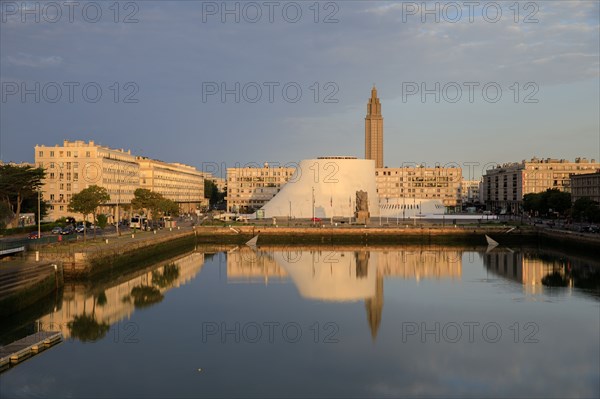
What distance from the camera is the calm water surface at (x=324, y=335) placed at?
15.9 metres

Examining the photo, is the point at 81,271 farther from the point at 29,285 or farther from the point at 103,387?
the point at 103,387

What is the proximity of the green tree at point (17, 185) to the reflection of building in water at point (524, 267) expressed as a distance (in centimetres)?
3335

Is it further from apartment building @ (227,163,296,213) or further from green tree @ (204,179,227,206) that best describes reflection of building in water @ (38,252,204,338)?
green tree @ (204,179,227,206)

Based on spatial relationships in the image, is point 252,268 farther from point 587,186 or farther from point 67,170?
point 587,186

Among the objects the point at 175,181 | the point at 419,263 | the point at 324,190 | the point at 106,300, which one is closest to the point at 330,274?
the point at 419,263

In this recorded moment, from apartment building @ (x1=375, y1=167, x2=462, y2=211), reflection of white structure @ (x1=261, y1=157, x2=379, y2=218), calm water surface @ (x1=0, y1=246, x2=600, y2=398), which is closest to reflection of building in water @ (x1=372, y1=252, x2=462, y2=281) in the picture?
calm water surface @ (x1=0, y1=246, x2=600, y2=398)

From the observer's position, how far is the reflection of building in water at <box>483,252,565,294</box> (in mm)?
33344

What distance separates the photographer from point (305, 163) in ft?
275

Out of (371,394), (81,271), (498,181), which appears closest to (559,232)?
(81,271)

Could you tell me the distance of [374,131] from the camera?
154 m

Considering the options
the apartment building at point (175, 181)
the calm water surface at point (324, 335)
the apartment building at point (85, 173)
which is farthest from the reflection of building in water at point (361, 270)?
the apartment building at point (175, 181)

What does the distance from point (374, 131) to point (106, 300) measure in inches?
5169

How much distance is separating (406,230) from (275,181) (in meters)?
53.2

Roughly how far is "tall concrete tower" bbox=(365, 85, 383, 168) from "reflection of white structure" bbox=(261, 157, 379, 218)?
6596 cm
